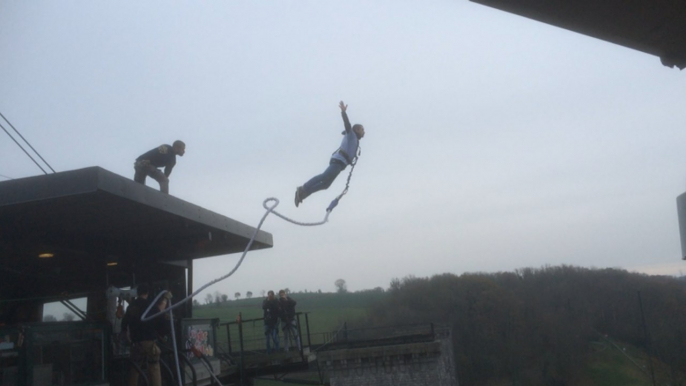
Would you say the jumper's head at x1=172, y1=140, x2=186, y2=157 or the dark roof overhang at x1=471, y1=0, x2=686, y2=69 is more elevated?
the jumper's head at x1=172, y1=140, x2=186, y2=157

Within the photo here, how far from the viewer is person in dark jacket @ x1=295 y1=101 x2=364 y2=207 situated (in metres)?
6.73

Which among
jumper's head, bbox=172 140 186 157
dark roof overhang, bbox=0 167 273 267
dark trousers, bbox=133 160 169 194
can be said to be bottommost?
dark roof overhang, bbox=0 167 273 267

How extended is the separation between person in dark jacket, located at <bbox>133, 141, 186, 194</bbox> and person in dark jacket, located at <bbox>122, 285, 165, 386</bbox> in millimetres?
1956

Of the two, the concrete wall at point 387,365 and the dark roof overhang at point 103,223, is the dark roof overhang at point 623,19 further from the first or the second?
the concrete wall at point 387,365

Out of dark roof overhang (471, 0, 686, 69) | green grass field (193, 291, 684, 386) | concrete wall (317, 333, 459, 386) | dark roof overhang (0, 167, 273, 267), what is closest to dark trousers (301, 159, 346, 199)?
dark roof overhang (0, 167, 273, 267)

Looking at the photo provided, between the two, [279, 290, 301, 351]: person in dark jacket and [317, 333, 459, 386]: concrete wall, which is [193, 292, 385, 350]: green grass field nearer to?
[317, 333, 459, 386]: concrete wall

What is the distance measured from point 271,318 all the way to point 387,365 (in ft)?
27.6

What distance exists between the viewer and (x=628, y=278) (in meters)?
48.6

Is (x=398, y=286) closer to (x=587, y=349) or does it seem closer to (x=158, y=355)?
(x=587, y=349)

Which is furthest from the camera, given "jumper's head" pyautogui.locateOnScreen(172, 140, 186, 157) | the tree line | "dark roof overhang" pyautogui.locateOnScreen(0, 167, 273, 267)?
the tree line

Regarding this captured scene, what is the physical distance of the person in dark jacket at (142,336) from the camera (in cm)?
862

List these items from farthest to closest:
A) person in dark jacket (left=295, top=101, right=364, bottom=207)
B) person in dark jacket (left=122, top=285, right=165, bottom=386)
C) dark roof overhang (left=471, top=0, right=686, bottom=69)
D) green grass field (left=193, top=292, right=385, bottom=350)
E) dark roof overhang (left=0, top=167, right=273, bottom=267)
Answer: green grass field (left=193, top=292, right=385, bottom=350) → person in dark jacket (left=122, top=285, right=165, bottom=386) → dark roof overhang (left=0, top=167, right=273, bottom=267) → person in dark jacket (left=295, top=101, right=364, bottom=207) → dark roof overhang (left=471, top=0, right=686, bottom=69)

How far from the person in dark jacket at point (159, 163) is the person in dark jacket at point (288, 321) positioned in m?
Answer: 6.17

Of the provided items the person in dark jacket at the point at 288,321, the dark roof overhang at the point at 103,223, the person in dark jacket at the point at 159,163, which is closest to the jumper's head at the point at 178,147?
the person in dark jacket at the point at 159,163
